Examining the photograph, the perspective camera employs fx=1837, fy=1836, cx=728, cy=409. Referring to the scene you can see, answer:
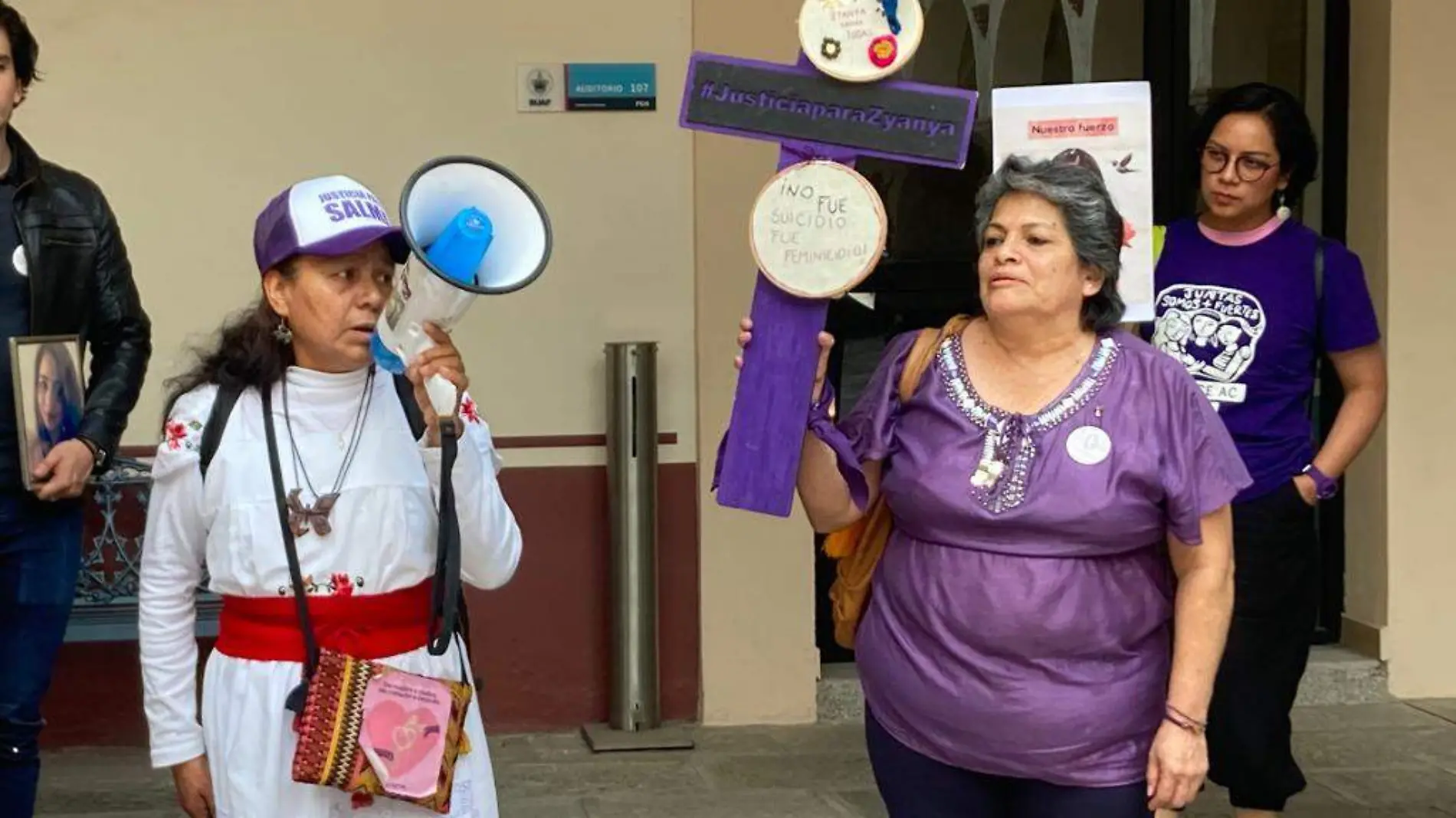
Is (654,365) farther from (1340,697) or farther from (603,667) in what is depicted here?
(1340,697)

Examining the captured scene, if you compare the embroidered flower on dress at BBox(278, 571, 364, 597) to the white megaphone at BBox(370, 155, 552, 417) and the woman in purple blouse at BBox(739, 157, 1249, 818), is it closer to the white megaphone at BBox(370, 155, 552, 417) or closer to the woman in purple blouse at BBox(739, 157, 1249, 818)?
the white megaphone at BBox(370, 155, 552, 417)

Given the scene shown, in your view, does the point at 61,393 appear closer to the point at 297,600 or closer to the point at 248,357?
the point at 248,357

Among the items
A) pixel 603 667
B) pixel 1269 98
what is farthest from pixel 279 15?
pixel 1269 98

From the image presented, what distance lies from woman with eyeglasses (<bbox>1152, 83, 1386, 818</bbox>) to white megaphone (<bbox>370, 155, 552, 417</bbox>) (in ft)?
6.52

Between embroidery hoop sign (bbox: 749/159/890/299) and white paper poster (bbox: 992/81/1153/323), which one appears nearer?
embroidery hoop sign (bbox: 749/159/890/299)

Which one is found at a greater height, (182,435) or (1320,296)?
(1320,296)

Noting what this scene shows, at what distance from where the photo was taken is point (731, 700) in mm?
6164

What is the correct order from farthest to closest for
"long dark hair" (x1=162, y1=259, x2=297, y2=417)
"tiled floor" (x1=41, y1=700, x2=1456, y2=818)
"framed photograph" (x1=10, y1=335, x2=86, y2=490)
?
"tiled floor" (x1=41, y1=700, x2=1456, y2=818), "framed photograph" (x1=10, y1=335, x2=86, y2=490), "long dark hair" (x1=162, y1=259, x2=297, y2=417)

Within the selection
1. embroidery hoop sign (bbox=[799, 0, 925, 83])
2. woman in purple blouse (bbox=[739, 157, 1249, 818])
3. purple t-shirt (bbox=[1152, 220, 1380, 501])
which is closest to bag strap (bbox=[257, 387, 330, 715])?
woman in purple blouse (bbox=[739, 157, 1249, 818])

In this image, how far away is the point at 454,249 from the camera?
2.85 m

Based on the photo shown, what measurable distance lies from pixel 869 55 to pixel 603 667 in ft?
11.1

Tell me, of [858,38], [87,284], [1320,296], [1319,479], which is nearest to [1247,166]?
[1320,296]

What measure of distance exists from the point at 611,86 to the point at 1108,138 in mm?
2410

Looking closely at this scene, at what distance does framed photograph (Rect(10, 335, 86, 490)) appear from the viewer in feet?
12.4
